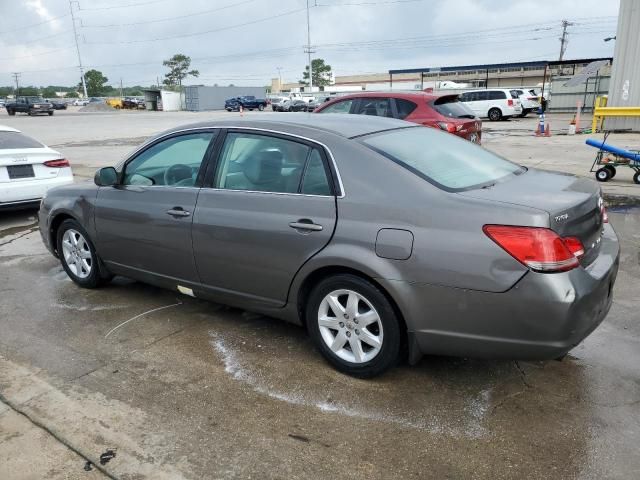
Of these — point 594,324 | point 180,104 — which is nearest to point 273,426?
point 594,324

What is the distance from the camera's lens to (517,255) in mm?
2730

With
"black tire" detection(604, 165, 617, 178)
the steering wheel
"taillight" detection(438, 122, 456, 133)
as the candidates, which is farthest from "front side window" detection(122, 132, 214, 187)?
"black tire" detection(604, 165, 617, 178)

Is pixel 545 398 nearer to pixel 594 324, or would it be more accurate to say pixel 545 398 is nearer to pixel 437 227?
pixel 594 324

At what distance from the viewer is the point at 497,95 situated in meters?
29.5

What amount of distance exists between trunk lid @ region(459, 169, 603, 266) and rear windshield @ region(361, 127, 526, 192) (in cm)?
15

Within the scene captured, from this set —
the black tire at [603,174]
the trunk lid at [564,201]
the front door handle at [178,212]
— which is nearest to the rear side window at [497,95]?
the black tire at [603,174]

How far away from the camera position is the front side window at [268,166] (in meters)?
3.48

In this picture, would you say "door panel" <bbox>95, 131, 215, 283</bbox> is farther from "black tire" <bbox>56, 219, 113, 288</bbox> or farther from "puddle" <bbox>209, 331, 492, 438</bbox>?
"puddle" <bbox>209, 331, 492, 438</bbox>

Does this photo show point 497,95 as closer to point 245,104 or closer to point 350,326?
point 350,326

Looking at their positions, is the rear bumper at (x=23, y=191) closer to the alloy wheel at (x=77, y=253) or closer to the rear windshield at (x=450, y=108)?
the alloy wheel at (x=77, y=253)

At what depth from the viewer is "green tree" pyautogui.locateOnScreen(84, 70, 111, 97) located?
11588cm

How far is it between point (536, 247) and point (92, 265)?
12.4 ft

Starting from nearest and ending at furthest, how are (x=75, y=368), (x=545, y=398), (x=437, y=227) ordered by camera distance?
(x=437, y=227), (x=545, y=398), (x=75, y=368)

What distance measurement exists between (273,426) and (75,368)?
1.52 metres
